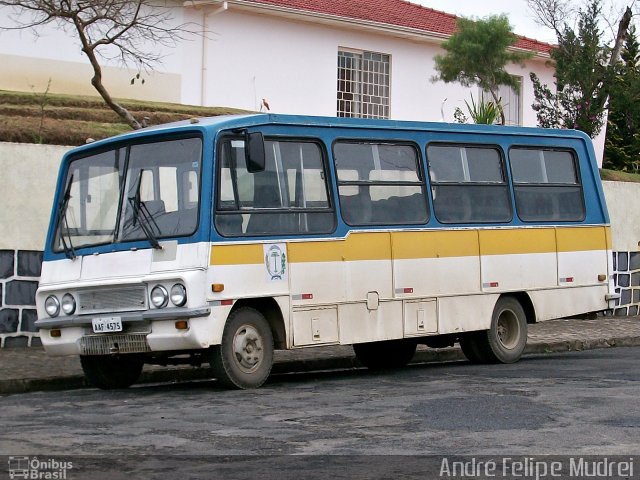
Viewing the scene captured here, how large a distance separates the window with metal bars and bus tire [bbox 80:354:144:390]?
66.7ft

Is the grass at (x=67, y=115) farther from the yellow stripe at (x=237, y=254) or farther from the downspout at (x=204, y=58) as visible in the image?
the yellow stripe at (x=237, y=254)

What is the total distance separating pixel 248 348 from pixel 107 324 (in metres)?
1.33

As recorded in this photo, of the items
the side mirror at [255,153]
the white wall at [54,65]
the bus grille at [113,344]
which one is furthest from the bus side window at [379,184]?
the white wall at [54,65]

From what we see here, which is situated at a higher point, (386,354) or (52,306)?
(52,306)

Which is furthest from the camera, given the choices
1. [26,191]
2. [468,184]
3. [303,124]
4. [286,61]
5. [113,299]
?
[286,61]

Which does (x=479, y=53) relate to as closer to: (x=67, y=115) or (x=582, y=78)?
(x=582, y=78)

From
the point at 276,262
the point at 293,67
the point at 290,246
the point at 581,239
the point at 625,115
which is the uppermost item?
the point at 293,67

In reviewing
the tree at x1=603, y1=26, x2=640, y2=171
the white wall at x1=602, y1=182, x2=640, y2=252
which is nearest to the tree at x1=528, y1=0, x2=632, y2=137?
the tree at x1=603, y1=26, x2=640, y2=171

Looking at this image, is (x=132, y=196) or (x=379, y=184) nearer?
(x=132, y=196)

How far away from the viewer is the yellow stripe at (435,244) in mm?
14461

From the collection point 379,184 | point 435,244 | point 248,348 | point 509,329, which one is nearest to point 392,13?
point 509,329

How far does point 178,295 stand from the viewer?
39.9 feet

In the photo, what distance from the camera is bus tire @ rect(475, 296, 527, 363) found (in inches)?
614

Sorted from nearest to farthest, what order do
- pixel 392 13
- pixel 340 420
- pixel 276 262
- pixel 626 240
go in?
pixel 340 420
pixel 276 262
pixel 626 240
pixel 392 13
